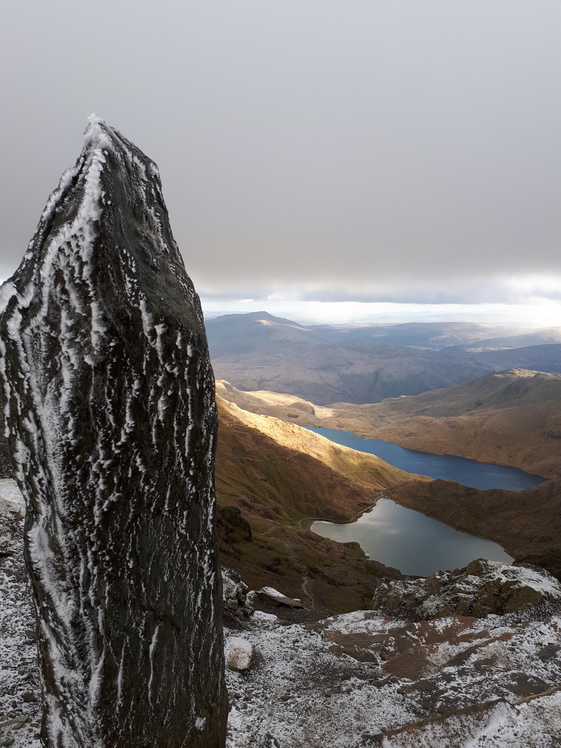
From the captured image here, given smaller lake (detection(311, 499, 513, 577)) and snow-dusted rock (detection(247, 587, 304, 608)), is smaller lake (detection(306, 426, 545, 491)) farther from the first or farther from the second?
snow-dusted rock (detection(247, 587, 304, 608))

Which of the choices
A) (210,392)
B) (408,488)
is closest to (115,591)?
(210,392)

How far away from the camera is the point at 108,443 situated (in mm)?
4031

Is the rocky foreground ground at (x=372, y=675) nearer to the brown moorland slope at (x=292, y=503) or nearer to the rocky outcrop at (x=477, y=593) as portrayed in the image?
the rocky outcrop at (x=477, y=593)

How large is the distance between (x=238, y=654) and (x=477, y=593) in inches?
472

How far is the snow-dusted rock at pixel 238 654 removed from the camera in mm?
10422

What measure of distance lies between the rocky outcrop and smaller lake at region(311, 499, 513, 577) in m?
34.8

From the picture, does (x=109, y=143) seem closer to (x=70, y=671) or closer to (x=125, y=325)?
(x=125, y=325)

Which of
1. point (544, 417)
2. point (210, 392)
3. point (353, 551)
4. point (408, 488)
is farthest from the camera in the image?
point (544, 417)

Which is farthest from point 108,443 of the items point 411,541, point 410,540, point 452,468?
point 452,468

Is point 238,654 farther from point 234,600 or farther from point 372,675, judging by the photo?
point 234,600

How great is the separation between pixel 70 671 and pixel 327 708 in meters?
7.72

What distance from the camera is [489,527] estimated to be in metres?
63.9

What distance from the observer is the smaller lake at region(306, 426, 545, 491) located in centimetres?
9544

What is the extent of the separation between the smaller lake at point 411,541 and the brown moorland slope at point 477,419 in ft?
164
